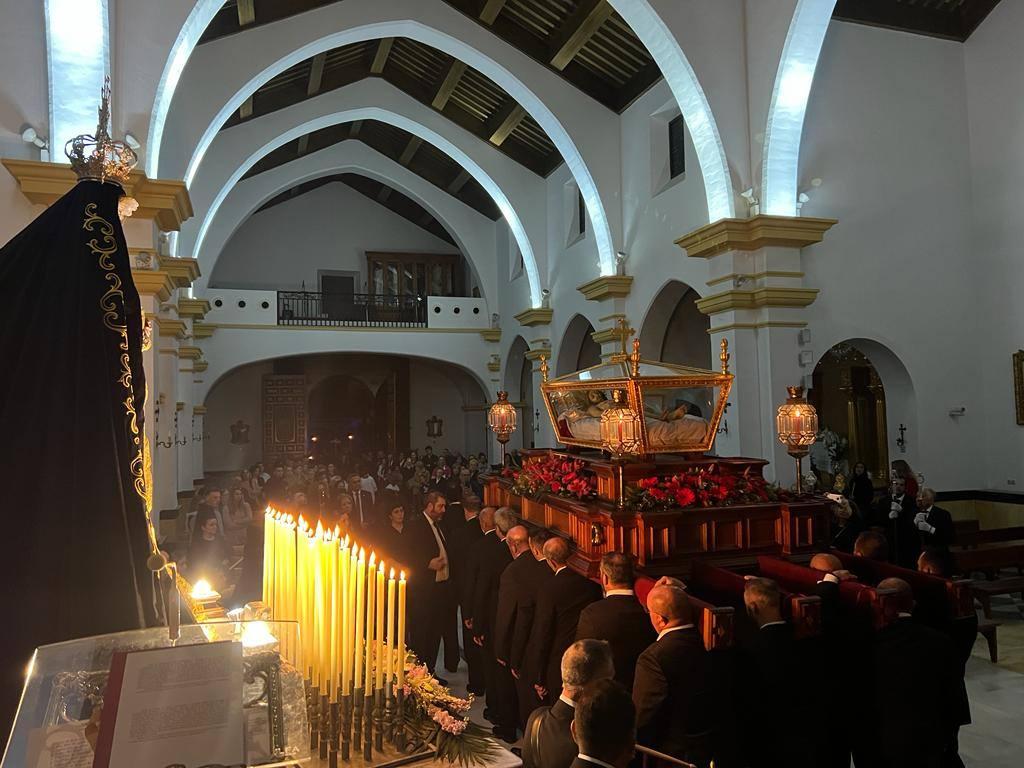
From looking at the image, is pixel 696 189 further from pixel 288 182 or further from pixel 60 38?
pixel 288 182

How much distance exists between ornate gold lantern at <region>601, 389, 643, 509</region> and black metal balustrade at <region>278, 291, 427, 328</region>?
44.7 feet

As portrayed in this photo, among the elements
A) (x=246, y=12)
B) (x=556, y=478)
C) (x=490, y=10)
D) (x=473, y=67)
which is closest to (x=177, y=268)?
(x=246, y=12)

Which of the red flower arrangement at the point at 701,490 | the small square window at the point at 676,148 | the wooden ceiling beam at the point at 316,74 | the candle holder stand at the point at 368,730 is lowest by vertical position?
the candle holder stand at the point at 368,730

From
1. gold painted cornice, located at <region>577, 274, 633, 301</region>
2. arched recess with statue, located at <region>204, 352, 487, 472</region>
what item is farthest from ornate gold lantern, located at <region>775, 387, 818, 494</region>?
arched recess with statue, located at <region>204, 352, 487, 472</region>

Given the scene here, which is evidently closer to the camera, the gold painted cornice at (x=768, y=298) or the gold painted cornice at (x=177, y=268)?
the gold painted cornice at (x=768, y=298)

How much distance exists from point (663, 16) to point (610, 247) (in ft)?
13.6

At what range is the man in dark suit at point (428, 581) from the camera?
5.66 metres

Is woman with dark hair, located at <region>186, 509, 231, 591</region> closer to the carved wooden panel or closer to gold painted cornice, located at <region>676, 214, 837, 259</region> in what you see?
gold painted cornice, located at <region>676, 214, 837, 259</region>

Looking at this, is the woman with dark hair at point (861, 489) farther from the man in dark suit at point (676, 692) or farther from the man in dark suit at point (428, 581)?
the man in dark suit at point (676, 692)

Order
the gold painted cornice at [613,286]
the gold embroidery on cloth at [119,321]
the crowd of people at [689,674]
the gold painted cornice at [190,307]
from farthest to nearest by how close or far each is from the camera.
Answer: the gold painted cornice at [190,307] < the gold painted cornice at [613,286] < the crowd of people at [689,674] < the gold embroidery on cloth at [119,321]

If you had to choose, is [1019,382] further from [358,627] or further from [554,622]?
[358,627]

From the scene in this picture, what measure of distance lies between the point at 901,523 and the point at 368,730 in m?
6.51

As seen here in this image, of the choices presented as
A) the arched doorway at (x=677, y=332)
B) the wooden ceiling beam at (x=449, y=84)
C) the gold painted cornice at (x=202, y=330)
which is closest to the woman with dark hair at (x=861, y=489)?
the arched doorway at (x=677, y=332)

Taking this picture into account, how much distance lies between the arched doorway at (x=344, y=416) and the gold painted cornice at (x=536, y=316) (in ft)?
26.1
